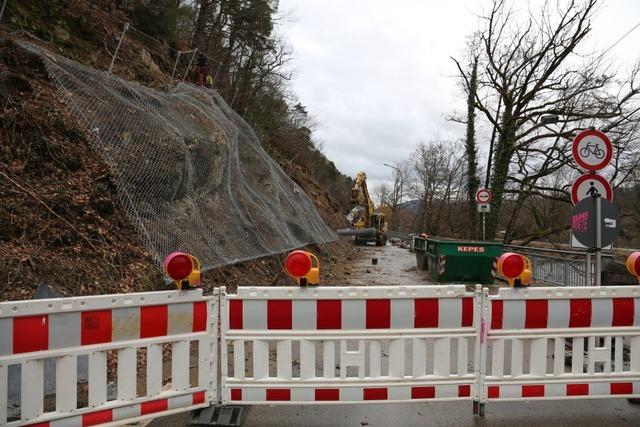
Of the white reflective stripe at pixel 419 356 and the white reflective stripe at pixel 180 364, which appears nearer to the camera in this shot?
the white reflective stripe at pixel 180 364

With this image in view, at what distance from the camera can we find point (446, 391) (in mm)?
3369

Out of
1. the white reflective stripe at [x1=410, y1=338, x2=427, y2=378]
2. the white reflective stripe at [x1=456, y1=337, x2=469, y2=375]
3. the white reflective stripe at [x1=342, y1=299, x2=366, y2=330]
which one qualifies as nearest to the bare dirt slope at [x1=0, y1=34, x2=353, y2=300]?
the white reflective stripe at [x1=342, y1=299, x2=366, y2=330]

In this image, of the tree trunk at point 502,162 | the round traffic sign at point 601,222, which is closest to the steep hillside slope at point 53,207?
the round traffic sign at point 601,222

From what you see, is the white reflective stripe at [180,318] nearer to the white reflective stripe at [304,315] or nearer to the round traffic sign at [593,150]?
the white reflective stripe at [304,315]

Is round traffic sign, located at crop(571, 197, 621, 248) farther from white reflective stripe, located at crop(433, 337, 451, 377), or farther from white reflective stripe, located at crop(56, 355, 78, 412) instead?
white reflective stripe, located at crop(56, 355, 78, 412)

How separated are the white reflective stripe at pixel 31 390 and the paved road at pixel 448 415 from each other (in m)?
0.87

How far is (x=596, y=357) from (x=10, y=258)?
20.0 ft

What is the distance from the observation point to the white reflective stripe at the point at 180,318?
10.3 ft

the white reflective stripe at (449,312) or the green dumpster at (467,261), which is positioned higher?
the white reflective stripe at (449,312)

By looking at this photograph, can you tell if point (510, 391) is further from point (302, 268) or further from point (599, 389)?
point (302, 268)

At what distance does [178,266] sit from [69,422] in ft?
4.00

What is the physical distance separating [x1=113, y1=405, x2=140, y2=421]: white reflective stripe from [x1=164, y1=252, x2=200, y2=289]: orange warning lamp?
2.92 ft

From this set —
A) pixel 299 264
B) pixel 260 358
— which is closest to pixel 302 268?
pixel 299 264

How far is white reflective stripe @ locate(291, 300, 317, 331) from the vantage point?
3273 mm
